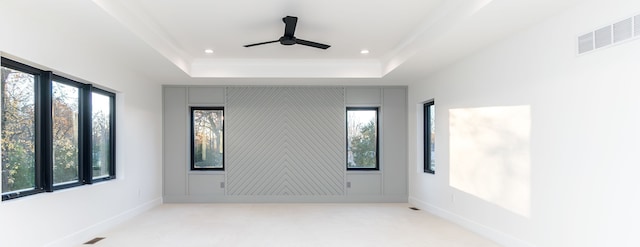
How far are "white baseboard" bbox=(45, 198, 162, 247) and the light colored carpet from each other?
0.12m

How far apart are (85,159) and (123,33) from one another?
1777 millimetres

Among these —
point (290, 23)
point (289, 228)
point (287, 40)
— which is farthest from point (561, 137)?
point (289, 228)

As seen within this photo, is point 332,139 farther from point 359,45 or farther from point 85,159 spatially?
point 85,159

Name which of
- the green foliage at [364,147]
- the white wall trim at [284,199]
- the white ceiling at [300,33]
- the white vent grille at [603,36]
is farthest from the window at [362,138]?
the white vent grille at [603,36]

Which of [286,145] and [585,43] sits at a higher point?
[585,43]

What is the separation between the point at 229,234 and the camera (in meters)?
4.68

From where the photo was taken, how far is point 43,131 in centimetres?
382

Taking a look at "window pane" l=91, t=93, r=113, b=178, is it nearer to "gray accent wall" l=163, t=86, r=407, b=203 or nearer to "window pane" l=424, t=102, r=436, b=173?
"gray accent wall" l=163, t=86, r=407, b=203

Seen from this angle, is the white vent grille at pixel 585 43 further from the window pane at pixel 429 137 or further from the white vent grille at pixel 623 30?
the window pane at pixel 429 137

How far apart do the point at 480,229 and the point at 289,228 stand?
235 cm

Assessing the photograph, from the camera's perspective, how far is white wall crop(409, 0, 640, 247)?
2723 millimetres

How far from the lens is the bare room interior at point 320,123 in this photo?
10.2 ft

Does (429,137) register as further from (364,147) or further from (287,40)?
(287,40)

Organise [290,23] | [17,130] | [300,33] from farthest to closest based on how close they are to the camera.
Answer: [300,33] < [290,23] < [17,130]
